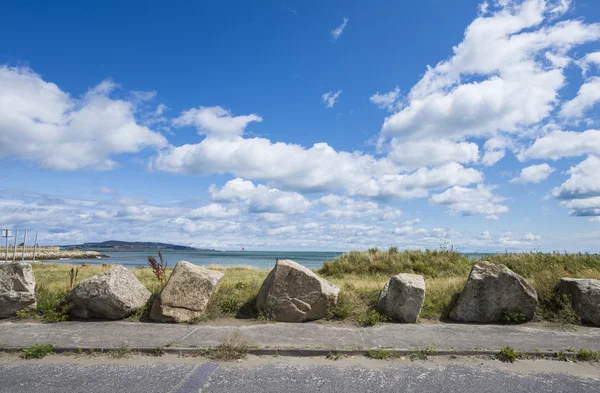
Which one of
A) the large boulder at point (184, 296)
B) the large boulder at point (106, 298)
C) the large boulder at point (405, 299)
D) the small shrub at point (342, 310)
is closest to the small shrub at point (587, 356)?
the large boulder at point (405, 299)

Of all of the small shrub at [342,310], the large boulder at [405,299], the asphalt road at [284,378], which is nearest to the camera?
the asphalt road at [284,378]

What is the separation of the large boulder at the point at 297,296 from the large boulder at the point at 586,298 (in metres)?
5.07

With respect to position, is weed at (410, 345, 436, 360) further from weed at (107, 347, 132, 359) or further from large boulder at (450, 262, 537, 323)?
weed at (107, 347, 132, 359)

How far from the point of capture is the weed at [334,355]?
5.94 metres

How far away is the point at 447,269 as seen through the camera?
1695cm

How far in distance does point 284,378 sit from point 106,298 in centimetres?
457

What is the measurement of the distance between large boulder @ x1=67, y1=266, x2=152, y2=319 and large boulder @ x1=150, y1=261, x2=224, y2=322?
0.59 metres

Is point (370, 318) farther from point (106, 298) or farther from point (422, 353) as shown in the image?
point (106, 298)

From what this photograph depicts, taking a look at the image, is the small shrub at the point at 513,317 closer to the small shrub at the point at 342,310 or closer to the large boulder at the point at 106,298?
the small shrub at the point at 342,310

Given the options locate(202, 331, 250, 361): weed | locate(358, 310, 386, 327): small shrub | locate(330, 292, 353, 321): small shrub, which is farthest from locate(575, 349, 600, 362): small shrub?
locate(202, 331, 250, 361): weed

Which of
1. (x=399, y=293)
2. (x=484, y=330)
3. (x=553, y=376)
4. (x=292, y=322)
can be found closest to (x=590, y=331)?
(x=484, y=330)

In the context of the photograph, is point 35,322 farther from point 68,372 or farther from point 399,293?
point 399,293

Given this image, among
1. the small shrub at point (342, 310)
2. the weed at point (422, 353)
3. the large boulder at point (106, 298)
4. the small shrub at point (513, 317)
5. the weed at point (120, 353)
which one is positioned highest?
the large boulder at point (106, 298)

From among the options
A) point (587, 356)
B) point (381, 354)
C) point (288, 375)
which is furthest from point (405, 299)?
point (288, 375)
